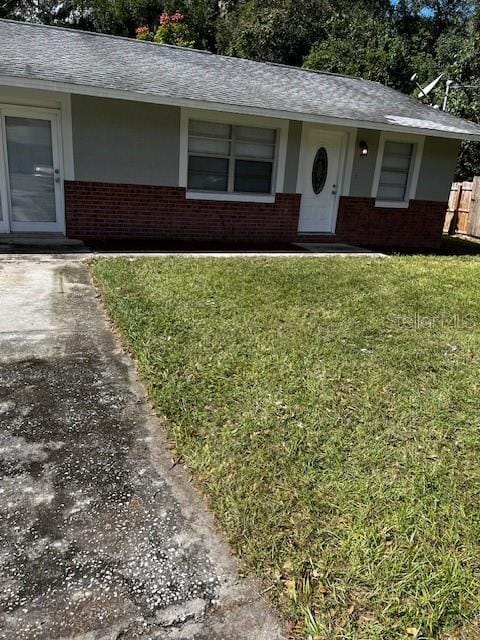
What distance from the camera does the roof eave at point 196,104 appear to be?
7215 millimetres

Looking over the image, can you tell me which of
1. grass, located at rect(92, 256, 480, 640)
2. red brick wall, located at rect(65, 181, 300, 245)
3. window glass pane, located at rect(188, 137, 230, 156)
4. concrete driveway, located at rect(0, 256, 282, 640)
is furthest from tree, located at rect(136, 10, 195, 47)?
concrete driveway, located at rect(0, 256, 282, 640)

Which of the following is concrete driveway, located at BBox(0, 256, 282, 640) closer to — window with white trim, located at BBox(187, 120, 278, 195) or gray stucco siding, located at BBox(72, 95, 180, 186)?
gray stucco siding, located at BBox(72, 95, 180, 186)

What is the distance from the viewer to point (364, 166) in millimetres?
10914

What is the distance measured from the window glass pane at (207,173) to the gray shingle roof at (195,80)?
1275mm

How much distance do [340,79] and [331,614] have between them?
13.9 m

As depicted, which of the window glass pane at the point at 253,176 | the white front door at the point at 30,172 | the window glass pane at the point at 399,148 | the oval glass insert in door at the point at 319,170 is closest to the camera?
the white front door at the point at 30,172

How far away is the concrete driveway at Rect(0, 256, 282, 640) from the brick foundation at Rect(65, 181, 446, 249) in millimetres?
5658

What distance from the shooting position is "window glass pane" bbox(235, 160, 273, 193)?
10000 mm

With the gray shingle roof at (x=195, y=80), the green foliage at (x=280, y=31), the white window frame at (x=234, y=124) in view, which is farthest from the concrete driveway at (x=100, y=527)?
the green foliage at (x=280, y=31)

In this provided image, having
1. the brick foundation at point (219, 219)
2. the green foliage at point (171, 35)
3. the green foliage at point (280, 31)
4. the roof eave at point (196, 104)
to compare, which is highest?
the green foliage at point (280, 31)

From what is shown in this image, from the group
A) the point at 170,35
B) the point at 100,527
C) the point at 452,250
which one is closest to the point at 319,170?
the point at 452,250

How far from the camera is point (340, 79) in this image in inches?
521

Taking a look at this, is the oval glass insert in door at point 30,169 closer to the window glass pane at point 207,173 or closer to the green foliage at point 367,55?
the window glass pane at point 207,173

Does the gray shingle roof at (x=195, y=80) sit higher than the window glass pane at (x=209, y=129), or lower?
higher
